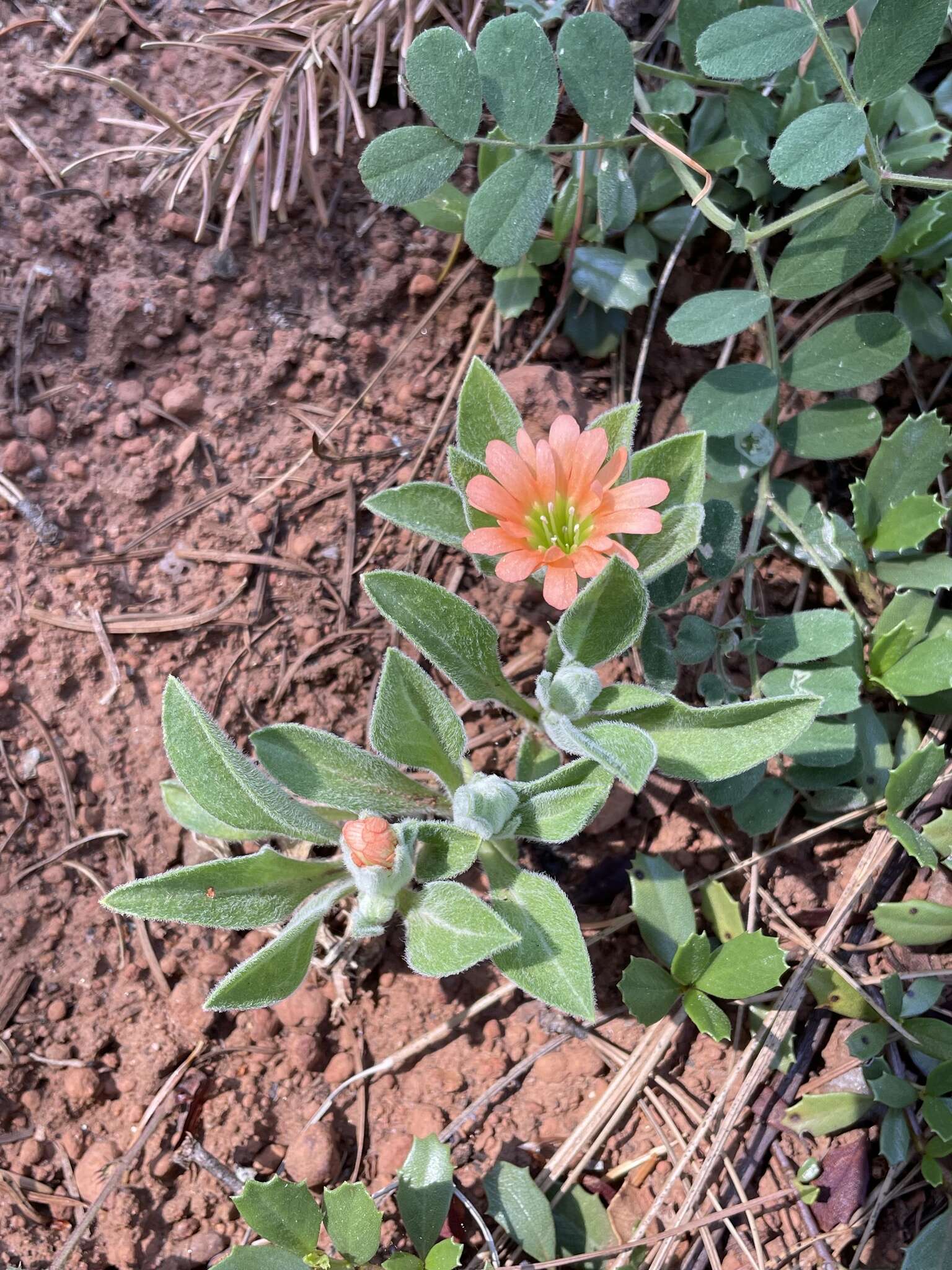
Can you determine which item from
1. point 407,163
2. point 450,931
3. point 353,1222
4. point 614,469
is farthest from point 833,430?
point 353,1222

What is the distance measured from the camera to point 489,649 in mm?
2275

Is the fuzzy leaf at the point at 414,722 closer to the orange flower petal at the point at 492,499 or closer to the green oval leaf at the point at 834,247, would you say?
the orange flower petal at the point at 492,499

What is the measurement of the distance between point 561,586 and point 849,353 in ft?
3.74

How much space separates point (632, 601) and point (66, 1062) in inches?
70.6

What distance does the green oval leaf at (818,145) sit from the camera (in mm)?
1933

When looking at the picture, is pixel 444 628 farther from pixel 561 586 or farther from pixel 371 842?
pixel 371 842

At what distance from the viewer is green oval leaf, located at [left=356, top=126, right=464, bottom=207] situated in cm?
209

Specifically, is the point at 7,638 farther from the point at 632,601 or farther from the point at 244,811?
the point at 632,601

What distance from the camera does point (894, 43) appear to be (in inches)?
78.4

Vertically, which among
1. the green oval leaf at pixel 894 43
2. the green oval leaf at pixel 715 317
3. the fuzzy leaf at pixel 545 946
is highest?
the green oval leaf at pixel 894 43

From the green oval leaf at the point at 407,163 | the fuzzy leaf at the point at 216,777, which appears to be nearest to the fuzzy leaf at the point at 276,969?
the fuzzy leaf at the point at 216,777

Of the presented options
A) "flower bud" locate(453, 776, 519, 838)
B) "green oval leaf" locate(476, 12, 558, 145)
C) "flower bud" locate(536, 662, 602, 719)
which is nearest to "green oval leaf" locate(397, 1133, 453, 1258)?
"flower bud" locate(453, 776, 519, 838)

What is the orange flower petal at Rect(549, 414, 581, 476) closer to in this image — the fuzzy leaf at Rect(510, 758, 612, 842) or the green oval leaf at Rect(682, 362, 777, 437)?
the green oval leaf at Rect(682, 362, 777, 437)

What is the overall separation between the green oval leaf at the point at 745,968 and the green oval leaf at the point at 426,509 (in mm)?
1175
